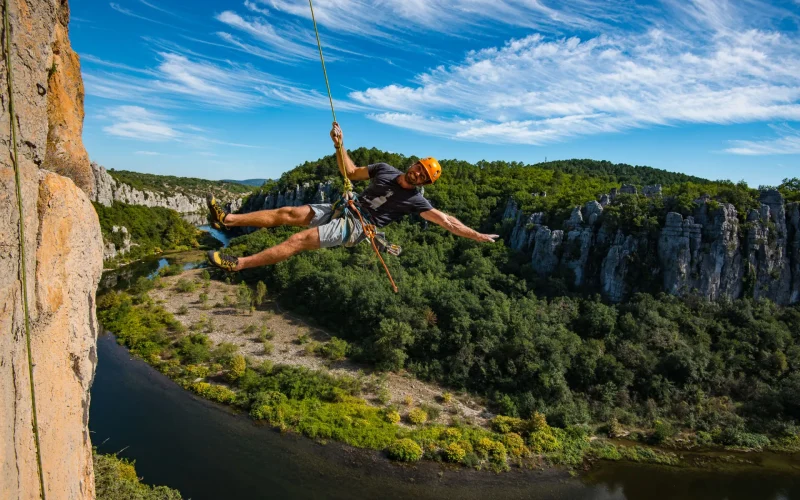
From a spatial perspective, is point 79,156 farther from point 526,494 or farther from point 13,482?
point 526,494

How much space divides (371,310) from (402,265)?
880cm

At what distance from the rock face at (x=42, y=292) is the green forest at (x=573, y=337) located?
66.5 feet

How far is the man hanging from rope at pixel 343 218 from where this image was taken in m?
5.55

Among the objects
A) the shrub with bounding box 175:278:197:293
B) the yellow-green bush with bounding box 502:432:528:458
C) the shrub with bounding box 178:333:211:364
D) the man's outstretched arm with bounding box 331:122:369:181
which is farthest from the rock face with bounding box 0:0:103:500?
the shrub with bounding box 175:278:197:293

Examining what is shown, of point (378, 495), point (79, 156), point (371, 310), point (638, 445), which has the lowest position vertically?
point (378, 495)

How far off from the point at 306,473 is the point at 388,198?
14.5m

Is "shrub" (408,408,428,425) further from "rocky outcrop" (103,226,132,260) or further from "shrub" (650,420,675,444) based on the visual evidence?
"rocky outcrop" (103,226,132,260)

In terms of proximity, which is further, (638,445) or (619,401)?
(619,401)

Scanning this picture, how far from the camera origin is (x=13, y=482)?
141 inches

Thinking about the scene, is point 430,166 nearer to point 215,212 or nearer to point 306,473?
point 215,212

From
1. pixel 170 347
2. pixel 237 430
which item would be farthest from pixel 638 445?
pixel 170 347

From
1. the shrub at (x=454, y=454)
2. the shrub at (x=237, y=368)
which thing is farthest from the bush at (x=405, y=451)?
the shrub at (x=237, y=368)

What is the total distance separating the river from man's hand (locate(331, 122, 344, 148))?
14.0 metres

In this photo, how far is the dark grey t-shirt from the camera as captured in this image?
599cm
